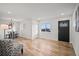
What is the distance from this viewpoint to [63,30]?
8.44 ft

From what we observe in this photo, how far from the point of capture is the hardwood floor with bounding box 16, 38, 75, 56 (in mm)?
2432

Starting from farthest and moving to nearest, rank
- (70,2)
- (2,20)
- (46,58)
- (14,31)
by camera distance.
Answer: (14,31)
(2,20)
(46,58)
(70,2)

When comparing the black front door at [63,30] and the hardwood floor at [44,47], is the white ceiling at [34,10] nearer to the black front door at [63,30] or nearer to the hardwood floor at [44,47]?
the black front door at [63,30]

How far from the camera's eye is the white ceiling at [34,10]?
84.1 inches

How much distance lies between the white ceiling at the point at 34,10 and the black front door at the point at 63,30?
0.26 meters

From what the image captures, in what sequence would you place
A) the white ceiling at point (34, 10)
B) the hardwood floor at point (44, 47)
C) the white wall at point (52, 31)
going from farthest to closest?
the white wall at point (52, 31) < the hardwood floor at point (44, 47) < the white ceiling at point (34, 10)

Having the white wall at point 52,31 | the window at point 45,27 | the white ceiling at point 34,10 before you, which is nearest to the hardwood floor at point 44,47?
the white wall at point 52,31

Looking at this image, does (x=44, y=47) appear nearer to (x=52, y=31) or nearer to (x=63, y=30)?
(x=52, y=31)

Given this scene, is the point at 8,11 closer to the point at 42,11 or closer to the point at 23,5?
the point at 23,5

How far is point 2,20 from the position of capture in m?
2.33

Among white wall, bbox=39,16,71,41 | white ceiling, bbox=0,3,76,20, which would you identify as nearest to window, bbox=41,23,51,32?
white wall, bbox=39,16,71,41

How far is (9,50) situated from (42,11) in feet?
4.01

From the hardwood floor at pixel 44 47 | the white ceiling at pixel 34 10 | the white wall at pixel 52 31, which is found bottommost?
the hardwood floor at pixel 44 47

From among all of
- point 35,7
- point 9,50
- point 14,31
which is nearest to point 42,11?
point 35,7
